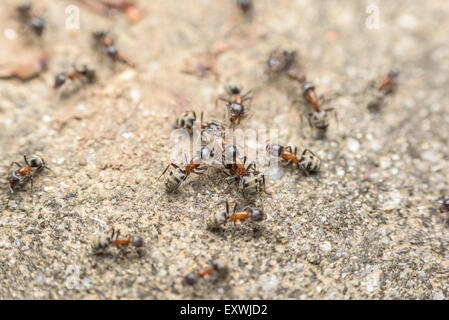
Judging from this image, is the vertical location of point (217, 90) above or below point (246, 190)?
above

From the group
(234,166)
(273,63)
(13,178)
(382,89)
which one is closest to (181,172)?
(234,166)

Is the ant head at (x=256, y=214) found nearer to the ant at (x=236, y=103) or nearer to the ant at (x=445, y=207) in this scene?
the ant at (x=236, y=103)

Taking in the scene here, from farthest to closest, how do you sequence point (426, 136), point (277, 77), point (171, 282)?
point (277, 77) < point (426, 136) < point (171, 282)

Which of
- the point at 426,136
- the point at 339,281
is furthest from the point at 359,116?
the point at 339,281

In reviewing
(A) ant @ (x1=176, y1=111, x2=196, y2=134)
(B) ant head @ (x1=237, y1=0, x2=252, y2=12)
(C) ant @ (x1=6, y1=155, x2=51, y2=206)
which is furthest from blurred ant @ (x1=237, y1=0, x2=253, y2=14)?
(C) ant @ (x1=6, y1=155, x2=51, y2=206)

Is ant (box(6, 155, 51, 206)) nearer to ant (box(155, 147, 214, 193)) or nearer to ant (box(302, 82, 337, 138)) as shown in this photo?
ant (box(155, 147, 214, 193))

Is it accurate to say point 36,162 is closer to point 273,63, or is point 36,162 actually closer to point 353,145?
point 273,63

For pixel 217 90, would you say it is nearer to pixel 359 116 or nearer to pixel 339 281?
pixel 359 116
